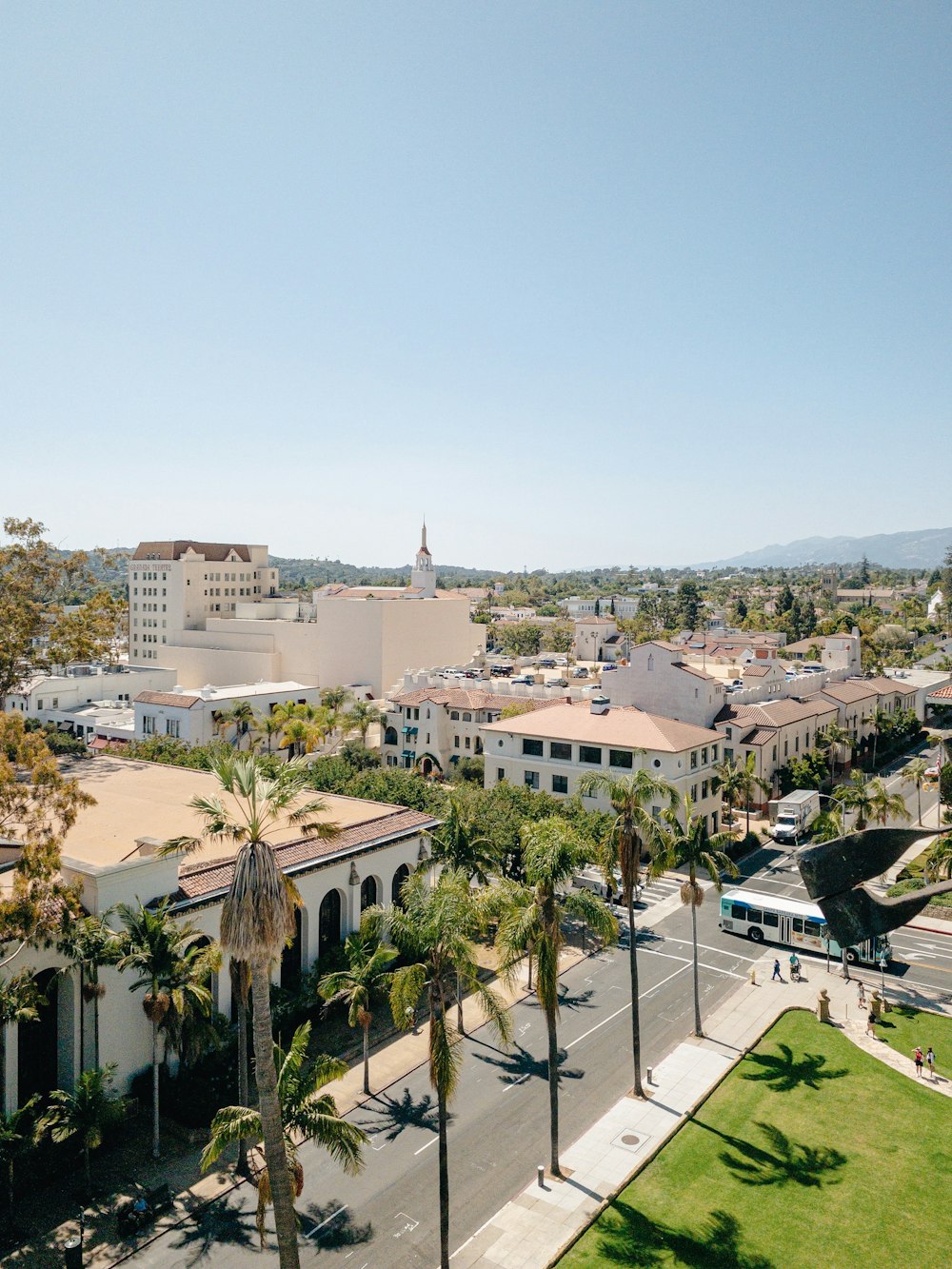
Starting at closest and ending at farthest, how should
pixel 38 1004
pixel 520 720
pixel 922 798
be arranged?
pixel 38 1004 < pixel 520 720 < pixel 922 798

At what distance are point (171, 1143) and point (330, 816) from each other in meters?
16.9

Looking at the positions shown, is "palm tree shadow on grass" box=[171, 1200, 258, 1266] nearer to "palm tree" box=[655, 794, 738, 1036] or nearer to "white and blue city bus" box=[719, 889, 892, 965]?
"palm tree" box=[655, 794, 738, 1036]

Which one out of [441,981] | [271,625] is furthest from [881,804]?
[271,625]

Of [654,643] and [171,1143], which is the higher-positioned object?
[654,643]

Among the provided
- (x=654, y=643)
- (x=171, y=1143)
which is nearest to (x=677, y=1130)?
(x=171, y=1143)

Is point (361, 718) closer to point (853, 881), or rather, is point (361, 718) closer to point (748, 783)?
point (748, 783)

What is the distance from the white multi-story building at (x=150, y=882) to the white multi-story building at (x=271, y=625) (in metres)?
61.4

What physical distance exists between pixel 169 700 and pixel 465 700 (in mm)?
30125

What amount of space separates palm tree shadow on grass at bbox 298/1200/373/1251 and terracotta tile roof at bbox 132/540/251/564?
118279 mm

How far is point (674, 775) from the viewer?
59.6 metres

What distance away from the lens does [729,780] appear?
62.5 m

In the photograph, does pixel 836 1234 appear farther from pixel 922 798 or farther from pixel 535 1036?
pixel 922 798

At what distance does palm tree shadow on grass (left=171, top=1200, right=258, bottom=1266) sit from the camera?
22469mm

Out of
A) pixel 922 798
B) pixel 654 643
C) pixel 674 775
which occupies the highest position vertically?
pixel 654 643
